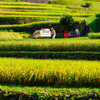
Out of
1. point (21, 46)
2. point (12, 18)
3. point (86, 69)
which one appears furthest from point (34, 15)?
point (86, 69)

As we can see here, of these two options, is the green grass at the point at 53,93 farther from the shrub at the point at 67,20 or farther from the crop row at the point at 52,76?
the shrub at the point at 67,20

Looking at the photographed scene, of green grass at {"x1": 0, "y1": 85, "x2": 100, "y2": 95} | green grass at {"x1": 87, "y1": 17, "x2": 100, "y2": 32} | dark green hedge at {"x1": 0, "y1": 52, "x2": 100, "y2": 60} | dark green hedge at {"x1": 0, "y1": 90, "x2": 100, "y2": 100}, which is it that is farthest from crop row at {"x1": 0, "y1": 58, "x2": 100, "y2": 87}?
green grass at {"x1": 87, "y1": 17, "x2": 100, "y2": 32}

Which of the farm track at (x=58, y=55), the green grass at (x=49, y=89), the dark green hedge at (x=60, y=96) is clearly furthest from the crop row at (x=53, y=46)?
the dark green hedge at (x=60, y=96)

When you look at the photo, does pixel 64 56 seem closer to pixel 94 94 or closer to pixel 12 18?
pixel 94 94

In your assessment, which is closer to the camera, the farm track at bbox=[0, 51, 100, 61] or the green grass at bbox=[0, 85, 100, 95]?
the green grass at bbox=[0, 85, 100, 95]

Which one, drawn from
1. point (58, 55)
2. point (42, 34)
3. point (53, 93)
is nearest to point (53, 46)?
point (58, 55)

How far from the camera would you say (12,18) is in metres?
39.7

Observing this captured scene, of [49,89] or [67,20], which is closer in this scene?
[49,89]

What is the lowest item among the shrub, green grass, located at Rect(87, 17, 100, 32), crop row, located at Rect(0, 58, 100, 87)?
crop row, located at Rect(0, 58, 100, 87)

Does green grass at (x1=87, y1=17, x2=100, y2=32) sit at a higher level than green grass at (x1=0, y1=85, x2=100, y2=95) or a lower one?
higher

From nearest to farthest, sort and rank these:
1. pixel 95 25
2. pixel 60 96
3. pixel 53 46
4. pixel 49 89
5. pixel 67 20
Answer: pixel 60 96 < pixel 49 89 < pixel 53 46 < pixel 67 20 < pixel 95 25

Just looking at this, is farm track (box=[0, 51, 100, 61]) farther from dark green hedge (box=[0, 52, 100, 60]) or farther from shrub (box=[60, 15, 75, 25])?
shrub (box=[60, 15, 75, 25])

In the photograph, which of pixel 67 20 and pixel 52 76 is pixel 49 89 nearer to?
pixel 52 76

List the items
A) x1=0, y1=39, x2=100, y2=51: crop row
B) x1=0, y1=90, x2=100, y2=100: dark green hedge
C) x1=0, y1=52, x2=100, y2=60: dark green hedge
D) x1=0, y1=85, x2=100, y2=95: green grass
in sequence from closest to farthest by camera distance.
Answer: x1=0, y1=90, x2=100, y2=100: dark green hedge, x1=0, y1=85, x2=100, y2=95: green grass, x1=0, y1=52, x2=100, y2=60: dark green hedge, x1=0, y1=39, x2=100, y2=51: crop row
